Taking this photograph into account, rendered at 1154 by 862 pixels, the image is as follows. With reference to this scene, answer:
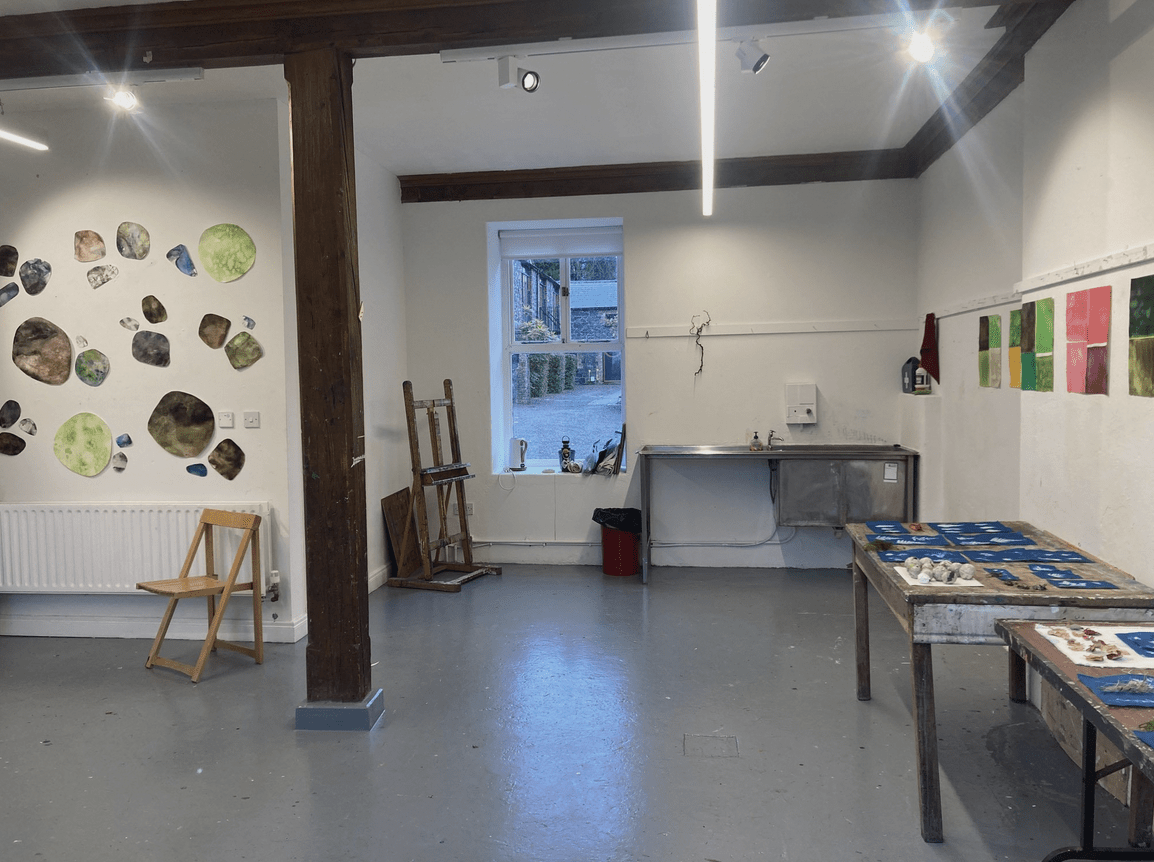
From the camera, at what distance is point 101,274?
4777 millimetres

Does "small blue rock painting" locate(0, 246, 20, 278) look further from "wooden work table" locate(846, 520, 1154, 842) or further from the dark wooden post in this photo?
"wooden work table" locate(846, 520, 1154, 842)

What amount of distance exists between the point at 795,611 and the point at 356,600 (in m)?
2.91

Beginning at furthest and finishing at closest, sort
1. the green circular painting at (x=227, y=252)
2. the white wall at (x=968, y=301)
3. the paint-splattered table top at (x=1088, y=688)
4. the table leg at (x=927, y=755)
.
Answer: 1. the green circular painting at (x=227, y=252)
2. the white wall at (x=968, y=301)
3. the table leg at (x=927, y=755)
4. the paint-splattered table top at (x=1088, y=688)

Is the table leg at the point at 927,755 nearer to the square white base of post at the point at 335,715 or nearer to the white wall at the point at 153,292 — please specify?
the square white base of post at the point at 335,715

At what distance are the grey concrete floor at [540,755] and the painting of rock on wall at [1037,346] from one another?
4.83 feet

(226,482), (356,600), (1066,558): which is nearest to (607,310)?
(226,482)

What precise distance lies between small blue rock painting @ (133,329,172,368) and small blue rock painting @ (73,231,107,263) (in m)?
0.53

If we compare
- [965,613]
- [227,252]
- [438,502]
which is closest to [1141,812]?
[965,613]

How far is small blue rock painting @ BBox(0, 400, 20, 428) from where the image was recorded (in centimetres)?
491

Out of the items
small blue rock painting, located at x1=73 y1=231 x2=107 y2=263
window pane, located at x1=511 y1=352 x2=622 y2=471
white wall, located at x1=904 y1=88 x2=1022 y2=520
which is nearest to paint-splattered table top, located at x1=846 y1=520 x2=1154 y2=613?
white wall, located at x1=904 y1=88 x2=1022 y2=520

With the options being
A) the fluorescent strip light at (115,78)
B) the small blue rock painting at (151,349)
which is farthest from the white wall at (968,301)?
the small blue rock painting at (151,349)

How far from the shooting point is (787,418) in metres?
6.22

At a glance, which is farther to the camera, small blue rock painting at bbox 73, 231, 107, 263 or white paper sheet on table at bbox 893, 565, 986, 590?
small blue rock painting at bbox 73, 231, 107, 263

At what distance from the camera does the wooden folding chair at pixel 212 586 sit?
4223 millimetres
